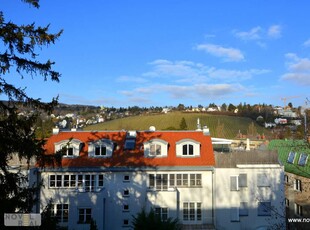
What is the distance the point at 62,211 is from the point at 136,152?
7902mm

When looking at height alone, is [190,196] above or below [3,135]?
below

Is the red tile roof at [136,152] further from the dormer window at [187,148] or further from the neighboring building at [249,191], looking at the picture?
the neighboring building at [249,191]

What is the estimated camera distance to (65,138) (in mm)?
33250

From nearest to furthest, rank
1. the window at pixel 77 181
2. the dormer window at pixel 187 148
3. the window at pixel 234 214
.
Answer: the window at pixel 234 214, the window at pixel 77 181, the dormer window at pixel 187 148

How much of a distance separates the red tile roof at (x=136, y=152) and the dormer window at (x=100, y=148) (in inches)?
16.7

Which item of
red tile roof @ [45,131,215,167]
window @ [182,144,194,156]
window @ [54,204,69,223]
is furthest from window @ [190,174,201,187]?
window @ [54,204,69,223]

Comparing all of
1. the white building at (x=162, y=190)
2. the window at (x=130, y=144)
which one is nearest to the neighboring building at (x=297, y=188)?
the white building at (x=162, y=190)

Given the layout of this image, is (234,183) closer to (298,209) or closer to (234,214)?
(234,214)

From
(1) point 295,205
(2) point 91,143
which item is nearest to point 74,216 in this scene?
(2) point 91,143

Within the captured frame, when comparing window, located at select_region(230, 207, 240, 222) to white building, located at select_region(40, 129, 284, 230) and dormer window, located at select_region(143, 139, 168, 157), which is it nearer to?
white building, located at select_region(40, 129, 284, 230)

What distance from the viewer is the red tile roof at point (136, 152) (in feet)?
98.9

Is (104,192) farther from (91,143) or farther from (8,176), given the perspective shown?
(8,176)

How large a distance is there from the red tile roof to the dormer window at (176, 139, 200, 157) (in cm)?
45

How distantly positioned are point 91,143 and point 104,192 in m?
4.44
